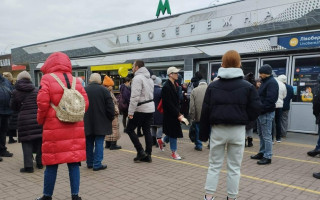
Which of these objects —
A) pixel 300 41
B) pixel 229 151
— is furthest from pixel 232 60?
pixel 300 41

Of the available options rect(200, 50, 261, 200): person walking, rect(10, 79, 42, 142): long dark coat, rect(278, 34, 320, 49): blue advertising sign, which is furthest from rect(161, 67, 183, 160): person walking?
rect(278, 34, 320, 49): blue advertising sign

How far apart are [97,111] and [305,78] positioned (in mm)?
6910

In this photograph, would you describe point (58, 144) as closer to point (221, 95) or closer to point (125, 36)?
point (221, 95)

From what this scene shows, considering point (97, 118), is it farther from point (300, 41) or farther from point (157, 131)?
point (300, 41)

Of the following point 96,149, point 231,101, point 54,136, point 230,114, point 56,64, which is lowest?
point 96,149

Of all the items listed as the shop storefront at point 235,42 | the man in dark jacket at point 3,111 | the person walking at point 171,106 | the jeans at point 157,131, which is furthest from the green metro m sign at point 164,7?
the man in dark jacket at point 3,111

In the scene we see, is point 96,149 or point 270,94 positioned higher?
point 270,94

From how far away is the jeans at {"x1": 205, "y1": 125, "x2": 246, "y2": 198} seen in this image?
3039 millimetres

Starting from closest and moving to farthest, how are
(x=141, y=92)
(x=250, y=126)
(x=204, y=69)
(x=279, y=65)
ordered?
(x=141, y=92) < (x=250, y=126) < (x=279, y=65) < (x=204, y=69)

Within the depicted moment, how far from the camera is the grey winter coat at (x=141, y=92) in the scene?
15.8ft

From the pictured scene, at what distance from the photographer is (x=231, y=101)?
2977 mm

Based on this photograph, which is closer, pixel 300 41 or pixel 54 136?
pixel 54 136

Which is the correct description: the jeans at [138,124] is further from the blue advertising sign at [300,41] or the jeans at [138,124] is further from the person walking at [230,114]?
the blue advertising sign at [300,41]

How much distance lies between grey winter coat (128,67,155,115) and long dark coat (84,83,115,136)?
1.34 feet
